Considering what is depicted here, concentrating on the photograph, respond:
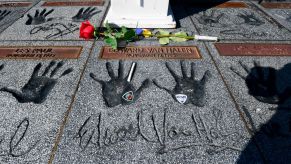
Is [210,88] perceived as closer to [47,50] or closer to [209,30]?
[209,30]

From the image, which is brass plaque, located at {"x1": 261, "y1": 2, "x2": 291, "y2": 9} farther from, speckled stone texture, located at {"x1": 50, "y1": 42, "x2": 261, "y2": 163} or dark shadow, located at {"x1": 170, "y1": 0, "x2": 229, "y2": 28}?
speckled stone texture, located at {"x1": 50, "y1": 42, "x2": 261, "y2": 163}

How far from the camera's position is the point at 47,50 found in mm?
3350

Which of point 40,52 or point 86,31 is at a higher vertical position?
point 86,31

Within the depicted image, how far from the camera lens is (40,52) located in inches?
130

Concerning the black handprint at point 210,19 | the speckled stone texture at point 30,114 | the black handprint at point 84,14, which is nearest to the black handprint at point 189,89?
the speckled stone texture at point 30,114

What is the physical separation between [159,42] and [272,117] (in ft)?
5.83

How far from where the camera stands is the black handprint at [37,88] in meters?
2.59

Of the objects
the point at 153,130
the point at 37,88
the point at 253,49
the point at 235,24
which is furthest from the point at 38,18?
the point at 253,49

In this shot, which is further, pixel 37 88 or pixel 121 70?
pixel 121 70

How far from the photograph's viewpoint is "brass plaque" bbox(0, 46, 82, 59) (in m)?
3.23

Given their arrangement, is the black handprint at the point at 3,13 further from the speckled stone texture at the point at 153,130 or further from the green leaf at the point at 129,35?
the speckled stone texture at the point at 153,130
